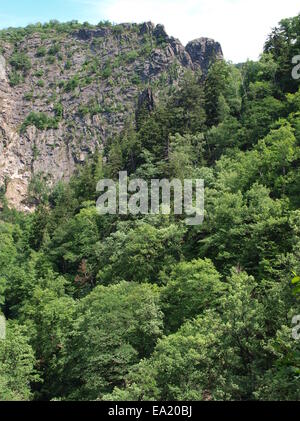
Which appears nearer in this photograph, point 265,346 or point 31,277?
point 265,346

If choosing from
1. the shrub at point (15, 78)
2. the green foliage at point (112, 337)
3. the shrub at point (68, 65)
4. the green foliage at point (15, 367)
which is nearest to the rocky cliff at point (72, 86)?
the shrub at point (15, 78)

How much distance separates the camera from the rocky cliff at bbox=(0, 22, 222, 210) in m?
154

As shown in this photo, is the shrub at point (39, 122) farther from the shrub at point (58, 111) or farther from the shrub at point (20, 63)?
the shrub at point (20, 63)

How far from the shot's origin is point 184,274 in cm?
2828

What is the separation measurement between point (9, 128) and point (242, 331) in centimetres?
15472

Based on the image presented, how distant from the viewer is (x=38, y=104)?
168m

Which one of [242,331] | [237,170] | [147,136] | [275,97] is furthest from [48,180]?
[242,331]

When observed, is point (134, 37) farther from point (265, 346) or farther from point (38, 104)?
point (265, 346)

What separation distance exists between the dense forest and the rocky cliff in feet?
284

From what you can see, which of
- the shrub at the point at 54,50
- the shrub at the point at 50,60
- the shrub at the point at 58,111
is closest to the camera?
the shrub at the point at 58,111

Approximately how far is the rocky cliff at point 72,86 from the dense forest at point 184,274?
86.4 meters

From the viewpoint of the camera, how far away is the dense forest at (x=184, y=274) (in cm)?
1780

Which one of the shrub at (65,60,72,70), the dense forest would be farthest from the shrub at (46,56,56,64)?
the dense forest

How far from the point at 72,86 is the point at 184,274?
6217 inches
